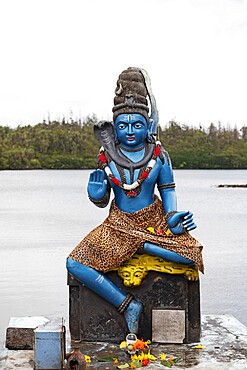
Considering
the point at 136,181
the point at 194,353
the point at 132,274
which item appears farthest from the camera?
the point at 136,181

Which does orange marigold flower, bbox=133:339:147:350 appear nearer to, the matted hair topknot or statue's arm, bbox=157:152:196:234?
statue's arm, bbox=157:152:196:234

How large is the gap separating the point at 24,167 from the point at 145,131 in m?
65.4

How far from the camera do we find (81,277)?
6.85m

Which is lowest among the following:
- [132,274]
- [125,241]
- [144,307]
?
[144,307]

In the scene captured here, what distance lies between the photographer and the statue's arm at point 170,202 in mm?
6902

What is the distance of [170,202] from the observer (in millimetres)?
7090

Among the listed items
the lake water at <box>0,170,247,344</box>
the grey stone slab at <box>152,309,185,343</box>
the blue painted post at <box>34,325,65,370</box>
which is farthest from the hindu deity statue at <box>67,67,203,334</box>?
the lake water at <box>0,170,247,344</box>

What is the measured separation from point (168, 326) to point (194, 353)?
36cm

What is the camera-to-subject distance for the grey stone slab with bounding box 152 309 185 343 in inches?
268

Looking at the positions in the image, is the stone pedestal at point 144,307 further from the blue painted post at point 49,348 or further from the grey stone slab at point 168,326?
the blue painted post at point 49,348

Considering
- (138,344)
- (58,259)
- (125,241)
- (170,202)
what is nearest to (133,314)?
(138,344)

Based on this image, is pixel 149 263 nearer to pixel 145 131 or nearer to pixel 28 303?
pixel 145 131

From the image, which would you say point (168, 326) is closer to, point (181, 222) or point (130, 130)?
point (181, 222)

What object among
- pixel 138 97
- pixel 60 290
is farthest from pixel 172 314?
pixel 60 290
